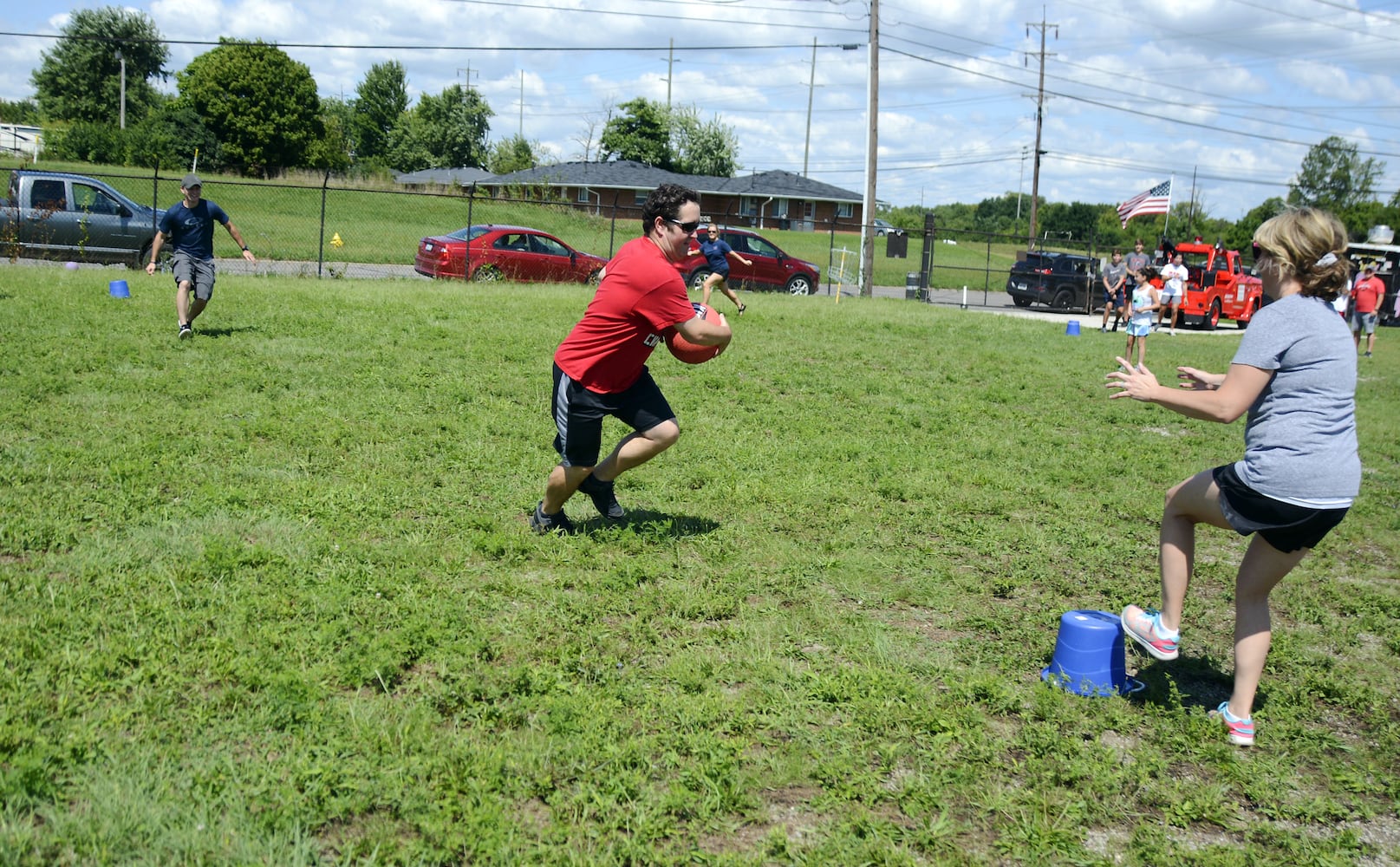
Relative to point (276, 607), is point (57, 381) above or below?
above

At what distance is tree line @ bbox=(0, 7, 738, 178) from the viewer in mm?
57188

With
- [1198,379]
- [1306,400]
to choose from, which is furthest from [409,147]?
[1306,400]

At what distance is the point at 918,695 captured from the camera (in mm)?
3953

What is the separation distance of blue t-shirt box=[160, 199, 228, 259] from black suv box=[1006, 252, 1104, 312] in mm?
23411

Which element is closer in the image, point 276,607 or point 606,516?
point 276,607

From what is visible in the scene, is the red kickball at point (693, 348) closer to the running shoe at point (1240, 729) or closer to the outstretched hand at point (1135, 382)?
the outstretched hand at point (1135, 382)

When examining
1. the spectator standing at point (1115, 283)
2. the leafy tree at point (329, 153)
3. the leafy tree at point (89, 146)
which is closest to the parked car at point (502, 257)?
the spectator standing at point (1115, 283)

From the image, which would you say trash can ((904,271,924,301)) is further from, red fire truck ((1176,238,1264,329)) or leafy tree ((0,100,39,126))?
leafy tree ((0,100,39,126))

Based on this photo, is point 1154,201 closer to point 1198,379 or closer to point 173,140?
point 1198,379

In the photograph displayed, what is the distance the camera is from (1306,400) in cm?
356

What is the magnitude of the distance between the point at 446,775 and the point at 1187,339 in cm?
2143

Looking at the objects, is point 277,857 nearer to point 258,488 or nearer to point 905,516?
point 258,488

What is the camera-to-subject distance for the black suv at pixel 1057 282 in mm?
28938

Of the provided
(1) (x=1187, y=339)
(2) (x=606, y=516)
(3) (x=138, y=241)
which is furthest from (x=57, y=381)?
(1) (x=1187, y=339)
